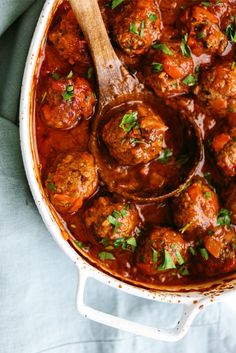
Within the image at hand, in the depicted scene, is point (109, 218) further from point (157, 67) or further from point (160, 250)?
point (157, 67)

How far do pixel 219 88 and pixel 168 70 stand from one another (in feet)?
1.37

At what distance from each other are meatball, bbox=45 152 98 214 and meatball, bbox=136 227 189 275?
63 centimetres

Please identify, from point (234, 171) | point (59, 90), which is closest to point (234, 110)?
point (234, 171)

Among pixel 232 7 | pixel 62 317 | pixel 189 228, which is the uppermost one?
pixel 232 7

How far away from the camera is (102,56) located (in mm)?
4027

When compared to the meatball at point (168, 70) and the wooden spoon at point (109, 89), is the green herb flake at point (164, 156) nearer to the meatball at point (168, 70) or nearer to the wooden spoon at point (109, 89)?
the wooden spoon at point (109, 89)

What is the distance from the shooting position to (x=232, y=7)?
4180 millimetres

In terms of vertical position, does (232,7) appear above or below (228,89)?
above

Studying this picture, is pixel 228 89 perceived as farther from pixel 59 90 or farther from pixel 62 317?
pixel 62 317

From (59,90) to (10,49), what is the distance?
2.51 ft

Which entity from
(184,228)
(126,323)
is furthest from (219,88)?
(126,323)

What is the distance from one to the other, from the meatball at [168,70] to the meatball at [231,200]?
0.87 meters

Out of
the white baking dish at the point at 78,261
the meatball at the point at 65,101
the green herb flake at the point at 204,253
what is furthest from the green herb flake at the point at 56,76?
the green herb flake at the point at 204,253

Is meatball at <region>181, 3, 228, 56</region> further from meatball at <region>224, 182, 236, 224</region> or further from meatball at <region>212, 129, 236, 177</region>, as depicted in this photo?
meatball at <region>224, 182, 236, 224</region>
